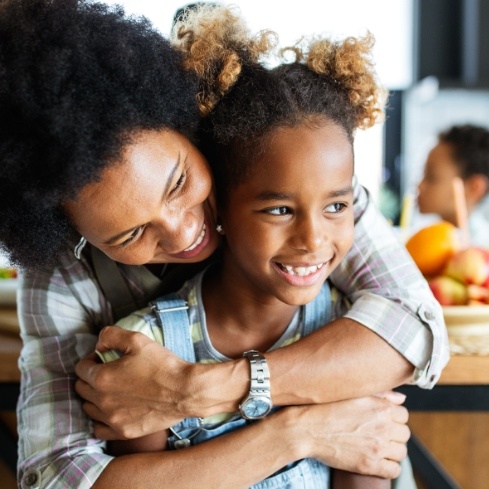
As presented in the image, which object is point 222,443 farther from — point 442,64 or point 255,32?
point 442,64

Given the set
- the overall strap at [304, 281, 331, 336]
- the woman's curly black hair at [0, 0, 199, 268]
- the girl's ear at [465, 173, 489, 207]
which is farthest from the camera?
the girl's ear at [465, 173, 489, 207]

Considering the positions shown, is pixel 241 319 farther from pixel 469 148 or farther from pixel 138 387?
pixel 469 148

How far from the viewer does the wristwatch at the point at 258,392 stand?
1021 millimetres

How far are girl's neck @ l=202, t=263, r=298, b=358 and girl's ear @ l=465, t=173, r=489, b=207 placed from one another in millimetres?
2568

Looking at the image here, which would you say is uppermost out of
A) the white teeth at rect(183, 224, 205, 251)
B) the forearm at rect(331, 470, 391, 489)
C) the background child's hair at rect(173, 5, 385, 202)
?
the background child's hair at rect(173, 5, 385, 202)

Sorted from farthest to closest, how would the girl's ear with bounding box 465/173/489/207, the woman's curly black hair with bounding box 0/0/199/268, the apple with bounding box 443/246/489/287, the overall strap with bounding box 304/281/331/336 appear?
the girl's ear with bounding box 465/173/489/207, the apple with bounding box 443/246/489/287, the overall strap with bounding box 304/281/331/336, the woman's curly black hair with bounding box 0/0/199/268

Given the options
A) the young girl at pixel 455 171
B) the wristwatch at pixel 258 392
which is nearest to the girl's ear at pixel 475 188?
the young girl at pixel 455 171

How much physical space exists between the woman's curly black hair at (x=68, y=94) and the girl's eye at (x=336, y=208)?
0.26 m

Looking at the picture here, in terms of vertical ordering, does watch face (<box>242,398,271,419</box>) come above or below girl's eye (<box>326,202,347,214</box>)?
below

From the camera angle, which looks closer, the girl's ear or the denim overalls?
the denim overalls

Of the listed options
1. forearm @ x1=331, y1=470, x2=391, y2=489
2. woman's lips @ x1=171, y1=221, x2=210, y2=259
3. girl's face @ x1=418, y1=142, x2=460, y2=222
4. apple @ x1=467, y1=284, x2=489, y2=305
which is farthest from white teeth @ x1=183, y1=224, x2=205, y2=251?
girl's face @ x1=418, y1=142, x2=460, y2=222

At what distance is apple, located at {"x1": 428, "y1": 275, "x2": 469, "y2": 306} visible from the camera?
131cm

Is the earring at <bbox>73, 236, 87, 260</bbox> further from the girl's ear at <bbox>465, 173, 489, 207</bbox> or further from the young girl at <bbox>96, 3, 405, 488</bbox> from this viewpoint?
the girl's ear at <bbox>465, 173, 489, 207</bbox>

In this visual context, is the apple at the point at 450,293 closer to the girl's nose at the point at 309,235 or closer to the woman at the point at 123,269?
the woman at the point at 123,269
